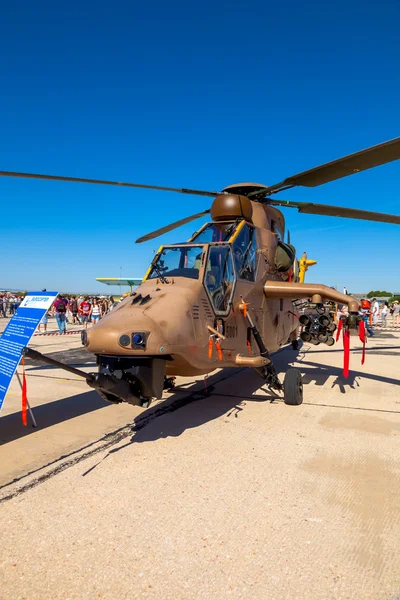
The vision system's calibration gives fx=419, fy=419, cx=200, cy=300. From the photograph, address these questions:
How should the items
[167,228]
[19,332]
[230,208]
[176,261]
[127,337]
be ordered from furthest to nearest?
[167,228] → [230,208] → [176,261] → [19,332] → [127,337]

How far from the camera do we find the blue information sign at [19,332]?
16.4 ft

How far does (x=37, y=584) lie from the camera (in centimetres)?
284

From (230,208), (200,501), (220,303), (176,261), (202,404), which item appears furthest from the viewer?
(230,208)

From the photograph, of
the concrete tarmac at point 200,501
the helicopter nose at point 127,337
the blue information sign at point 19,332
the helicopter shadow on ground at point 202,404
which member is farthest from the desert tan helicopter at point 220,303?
the concrete tarmac at point 200,501

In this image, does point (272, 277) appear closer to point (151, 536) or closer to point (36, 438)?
point (36, 438)

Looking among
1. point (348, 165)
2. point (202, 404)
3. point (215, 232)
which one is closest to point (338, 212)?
point (348, 165)

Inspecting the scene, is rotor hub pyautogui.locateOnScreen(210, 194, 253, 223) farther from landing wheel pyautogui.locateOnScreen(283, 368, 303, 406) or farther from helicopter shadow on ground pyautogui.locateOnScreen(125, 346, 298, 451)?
helicopter shadow on ground pyautogui.locateOnScreen(125, 346, 298, 451)

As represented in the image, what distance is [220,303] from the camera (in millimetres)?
6230

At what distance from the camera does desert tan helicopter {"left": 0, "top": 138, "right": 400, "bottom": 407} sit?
16.1 feet

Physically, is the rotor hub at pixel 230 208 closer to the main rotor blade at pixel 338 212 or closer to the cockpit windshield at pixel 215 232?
the cockpit windshield at pixel 215 232

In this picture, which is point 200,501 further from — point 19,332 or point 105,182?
point 105,182

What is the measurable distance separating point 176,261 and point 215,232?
1.20 m

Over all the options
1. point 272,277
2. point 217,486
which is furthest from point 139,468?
point 272,277

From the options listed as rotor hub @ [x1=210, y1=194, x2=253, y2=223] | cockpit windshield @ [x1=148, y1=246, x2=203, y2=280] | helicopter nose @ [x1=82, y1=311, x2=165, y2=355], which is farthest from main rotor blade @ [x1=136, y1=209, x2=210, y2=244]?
helicopter nose @ [x1=82, y1=311, x2=165, y2=355]
